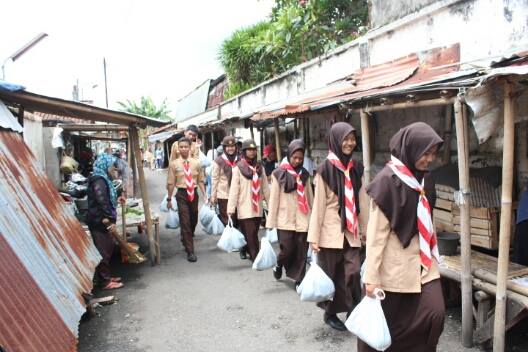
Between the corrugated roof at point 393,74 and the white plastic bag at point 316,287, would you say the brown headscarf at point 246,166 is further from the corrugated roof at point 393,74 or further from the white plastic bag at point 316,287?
the white plastic bag at point 316,287

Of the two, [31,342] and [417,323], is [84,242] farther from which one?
[417,323]

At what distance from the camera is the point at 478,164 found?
17.6 feet

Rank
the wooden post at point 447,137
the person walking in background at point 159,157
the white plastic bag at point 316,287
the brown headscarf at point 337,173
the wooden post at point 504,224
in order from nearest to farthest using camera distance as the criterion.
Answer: the wooden post at point 504,224 < the white plastic bag at point 316,287 < the brown headscarf at point 337,173 < the wooden post at point 447,137 < the person walking in background at point 159,157

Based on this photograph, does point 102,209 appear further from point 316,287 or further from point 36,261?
point 316,287

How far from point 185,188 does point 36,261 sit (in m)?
3.89

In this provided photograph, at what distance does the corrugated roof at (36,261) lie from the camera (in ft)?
8.37

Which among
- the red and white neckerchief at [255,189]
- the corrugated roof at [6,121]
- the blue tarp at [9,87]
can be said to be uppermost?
the blue tarp at [9,87]

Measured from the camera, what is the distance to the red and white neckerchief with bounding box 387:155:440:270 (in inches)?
110

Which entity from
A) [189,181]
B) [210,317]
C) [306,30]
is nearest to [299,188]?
[210,317]

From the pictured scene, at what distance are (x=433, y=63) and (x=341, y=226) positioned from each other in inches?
127

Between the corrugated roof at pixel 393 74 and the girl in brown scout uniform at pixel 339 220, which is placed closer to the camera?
the girl in brown scout uniform at pixel 339 220

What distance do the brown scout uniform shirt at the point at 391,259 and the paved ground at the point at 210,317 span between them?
132 cm

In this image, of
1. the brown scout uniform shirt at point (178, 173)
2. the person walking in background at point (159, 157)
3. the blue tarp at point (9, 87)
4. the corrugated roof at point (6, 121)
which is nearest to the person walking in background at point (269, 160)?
the brown scout uniform shirt at point (178, 173)

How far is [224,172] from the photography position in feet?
24.6
